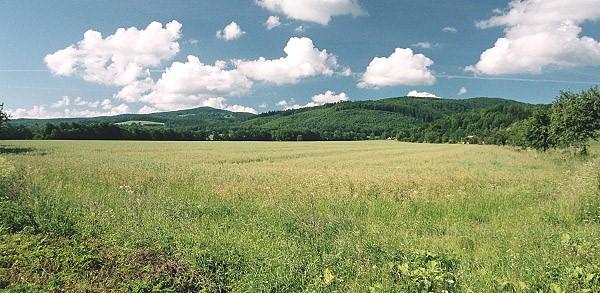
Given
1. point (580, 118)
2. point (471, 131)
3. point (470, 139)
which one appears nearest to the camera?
point (580, 118)

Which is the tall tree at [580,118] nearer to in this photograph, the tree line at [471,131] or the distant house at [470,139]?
the tree line at [471,131]

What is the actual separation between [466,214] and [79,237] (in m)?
9.77

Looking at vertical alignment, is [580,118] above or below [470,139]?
above

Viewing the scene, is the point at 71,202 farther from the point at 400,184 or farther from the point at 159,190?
the point at 400,184

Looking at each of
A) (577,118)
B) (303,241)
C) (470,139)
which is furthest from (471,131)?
(303,241)

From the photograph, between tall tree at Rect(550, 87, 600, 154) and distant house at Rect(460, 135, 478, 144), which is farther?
distant house at Rect(460, 135, 478, 144)

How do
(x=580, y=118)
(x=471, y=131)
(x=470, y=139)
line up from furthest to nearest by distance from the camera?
(x=471, y=131)
(x=470, y=139)
(x=580, y=118)

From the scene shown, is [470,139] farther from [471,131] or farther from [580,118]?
[580,118]

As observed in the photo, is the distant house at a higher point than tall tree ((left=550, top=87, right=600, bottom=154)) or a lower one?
lower

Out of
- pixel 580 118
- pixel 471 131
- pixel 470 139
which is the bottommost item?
pixel 470 139

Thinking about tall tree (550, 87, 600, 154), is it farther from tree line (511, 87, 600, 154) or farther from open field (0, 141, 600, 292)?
open field (0, 141, 600, 292)

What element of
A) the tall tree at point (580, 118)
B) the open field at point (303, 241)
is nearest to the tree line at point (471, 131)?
the tall tree at point (580, 118)

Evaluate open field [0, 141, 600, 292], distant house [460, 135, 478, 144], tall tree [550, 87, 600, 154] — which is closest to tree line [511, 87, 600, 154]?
tall tree [550, 87, 600, 154]

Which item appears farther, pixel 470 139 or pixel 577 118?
pixel 470 139
